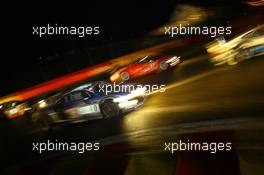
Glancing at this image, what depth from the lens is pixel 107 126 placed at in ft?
23.0

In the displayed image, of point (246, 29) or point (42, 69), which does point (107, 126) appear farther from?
point (246, 29)

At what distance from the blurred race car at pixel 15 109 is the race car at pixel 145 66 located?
1.76 metres

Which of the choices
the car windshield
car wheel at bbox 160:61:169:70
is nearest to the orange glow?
the car windshield

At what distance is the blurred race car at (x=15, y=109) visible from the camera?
6785 mm

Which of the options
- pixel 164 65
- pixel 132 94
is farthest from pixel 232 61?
pixel 132 94

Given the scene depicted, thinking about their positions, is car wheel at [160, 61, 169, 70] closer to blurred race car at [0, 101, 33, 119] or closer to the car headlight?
the car headlight

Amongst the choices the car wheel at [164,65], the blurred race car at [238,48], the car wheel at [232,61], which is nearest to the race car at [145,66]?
the car wheel at [164,65]

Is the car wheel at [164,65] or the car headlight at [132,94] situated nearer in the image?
the car headlight at [132,94]

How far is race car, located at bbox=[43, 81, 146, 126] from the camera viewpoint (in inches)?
266

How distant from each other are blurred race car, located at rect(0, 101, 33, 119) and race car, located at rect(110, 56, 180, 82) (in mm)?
1759

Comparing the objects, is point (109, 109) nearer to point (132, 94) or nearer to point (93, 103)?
point (93, 103)

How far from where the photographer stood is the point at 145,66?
266 inches

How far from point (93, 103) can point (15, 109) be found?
148 cm

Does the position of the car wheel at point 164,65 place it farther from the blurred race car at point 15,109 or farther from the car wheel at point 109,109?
the blurred race car at point 15,109
